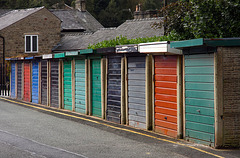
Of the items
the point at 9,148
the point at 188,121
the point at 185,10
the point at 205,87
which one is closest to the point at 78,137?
the point at 9,148

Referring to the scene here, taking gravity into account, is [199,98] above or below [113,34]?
below

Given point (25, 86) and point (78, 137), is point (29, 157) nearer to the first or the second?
point (78, 137)

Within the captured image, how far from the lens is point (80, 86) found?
17.5 meters

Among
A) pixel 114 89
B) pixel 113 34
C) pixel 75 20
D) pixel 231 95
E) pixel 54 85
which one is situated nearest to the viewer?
pixel 231 95

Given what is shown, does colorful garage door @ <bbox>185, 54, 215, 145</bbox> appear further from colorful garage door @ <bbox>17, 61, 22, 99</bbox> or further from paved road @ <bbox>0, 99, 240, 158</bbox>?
colorful garage door @ <bbox>17, 61, 22, 99</bbox>

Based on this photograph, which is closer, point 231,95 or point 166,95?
point 231,95

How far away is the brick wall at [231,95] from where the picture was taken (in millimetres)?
9781

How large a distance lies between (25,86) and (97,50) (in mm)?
10062

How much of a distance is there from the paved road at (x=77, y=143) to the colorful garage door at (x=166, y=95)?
2.71ft

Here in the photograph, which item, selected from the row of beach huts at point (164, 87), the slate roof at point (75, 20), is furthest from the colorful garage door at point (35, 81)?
the slate roof at point (75, 20)

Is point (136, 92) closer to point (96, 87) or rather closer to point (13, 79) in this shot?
point (96, 87)

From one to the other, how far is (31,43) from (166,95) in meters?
33.8

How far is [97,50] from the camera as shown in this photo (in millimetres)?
15422

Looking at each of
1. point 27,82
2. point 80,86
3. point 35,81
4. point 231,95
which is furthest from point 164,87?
point 27,82
